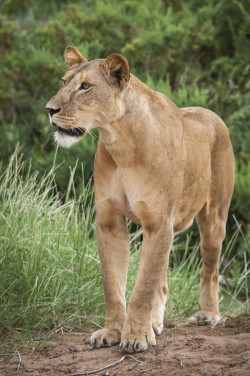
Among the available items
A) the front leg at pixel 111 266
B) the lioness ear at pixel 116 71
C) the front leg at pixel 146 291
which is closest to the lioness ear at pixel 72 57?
the lioness ear at pixel 116 71

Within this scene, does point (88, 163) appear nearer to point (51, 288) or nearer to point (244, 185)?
point (244, 185)

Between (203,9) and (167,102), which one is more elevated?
(167,102)

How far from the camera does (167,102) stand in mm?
4461

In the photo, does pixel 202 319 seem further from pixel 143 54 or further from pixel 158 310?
pixel 143 54

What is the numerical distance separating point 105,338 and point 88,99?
1.50 m

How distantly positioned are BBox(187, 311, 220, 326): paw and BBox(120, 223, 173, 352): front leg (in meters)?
1.03

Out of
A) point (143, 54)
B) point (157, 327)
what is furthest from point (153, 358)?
point (143, 54)

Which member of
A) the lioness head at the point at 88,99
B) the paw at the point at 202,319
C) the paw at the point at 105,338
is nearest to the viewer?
the lioness head at the point at 88,99

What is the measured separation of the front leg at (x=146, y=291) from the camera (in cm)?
402

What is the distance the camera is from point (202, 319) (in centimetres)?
504

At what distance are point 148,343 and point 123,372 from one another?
356 millimetres

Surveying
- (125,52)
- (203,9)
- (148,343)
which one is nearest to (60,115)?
(148,343)

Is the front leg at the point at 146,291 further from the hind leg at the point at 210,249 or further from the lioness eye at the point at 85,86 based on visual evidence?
the hind leg at the point at 210,249

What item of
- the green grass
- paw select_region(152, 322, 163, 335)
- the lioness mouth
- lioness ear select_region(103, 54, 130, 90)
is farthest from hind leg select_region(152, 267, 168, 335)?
lioness ear select_region(103, 54, 130, 90)
